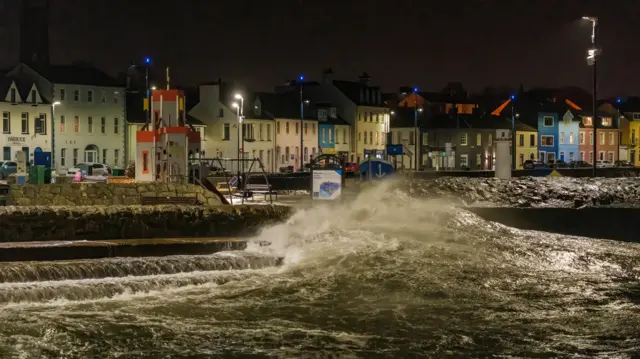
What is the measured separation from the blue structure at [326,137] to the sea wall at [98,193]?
68.6 metres

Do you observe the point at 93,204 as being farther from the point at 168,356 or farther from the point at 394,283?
the point at 168,356

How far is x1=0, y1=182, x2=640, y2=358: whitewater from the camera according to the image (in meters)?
16.1

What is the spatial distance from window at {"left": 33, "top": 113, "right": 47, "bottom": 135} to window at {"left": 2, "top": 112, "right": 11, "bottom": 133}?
7.25ft

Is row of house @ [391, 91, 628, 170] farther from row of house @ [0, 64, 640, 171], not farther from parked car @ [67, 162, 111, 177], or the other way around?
parked car @ [67, 162, 111, 177]

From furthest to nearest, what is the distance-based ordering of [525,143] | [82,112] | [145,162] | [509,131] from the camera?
1. [525,143]
2. [509,131]
3. [82,112]
4. [145,162]

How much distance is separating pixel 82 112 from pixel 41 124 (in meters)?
5.29

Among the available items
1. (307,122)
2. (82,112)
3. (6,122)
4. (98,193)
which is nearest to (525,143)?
(307,122)

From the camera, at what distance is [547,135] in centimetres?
11994

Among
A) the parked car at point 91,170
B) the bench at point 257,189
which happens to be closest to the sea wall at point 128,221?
the bench at point 257,189

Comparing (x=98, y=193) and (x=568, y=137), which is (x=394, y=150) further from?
(x=568, y=137)

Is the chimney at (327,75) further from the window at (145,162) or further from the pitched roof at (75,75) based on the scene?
the window at (145,162)

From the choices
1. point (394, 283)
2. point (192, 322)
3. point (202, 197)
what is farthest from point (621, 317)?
point (202, 197)

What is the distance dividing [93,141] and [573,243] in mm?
58346

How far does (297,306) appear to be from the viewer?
1973 cm
